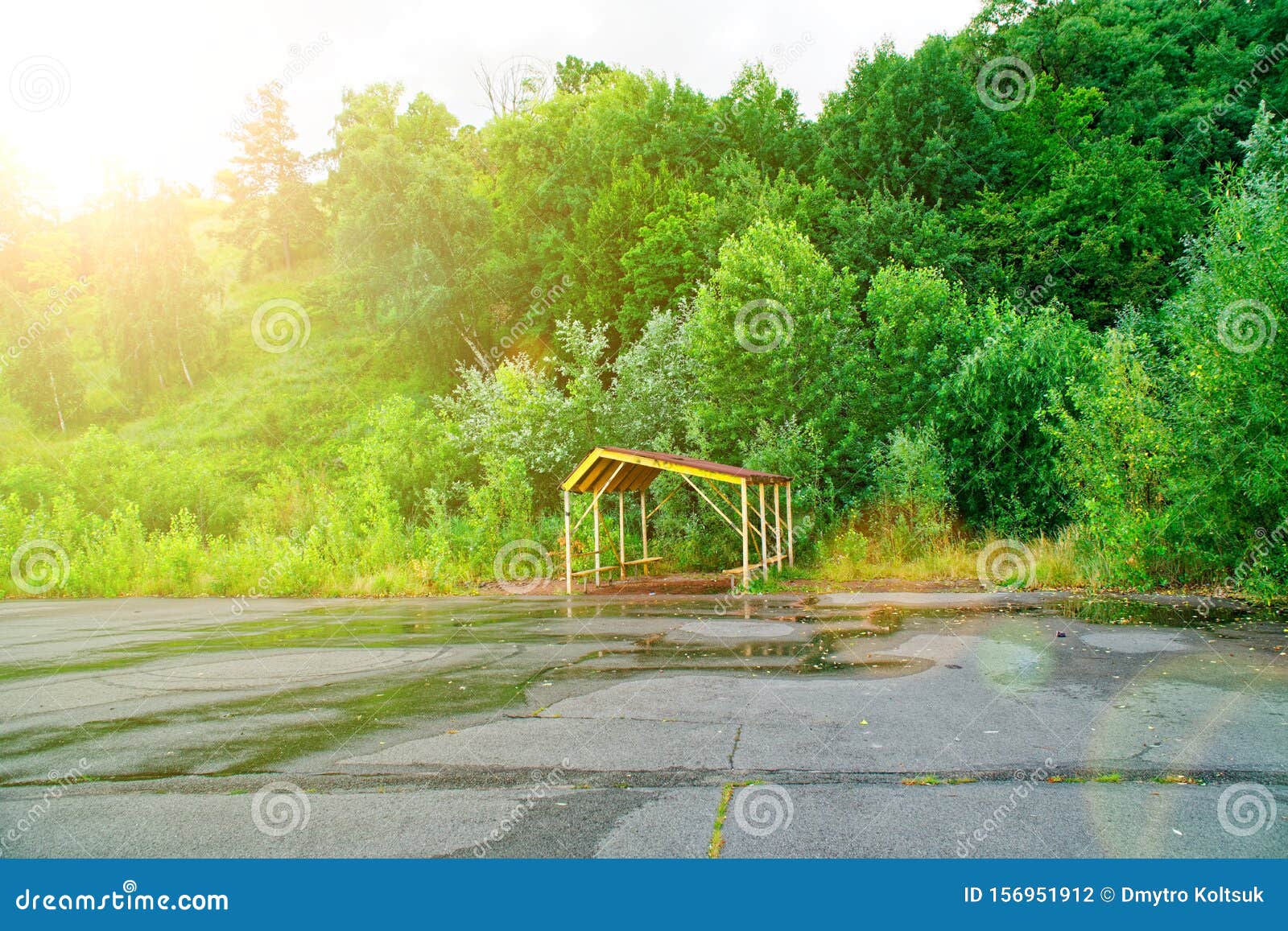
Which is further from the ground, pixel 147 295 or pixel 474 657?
pixel 147 295

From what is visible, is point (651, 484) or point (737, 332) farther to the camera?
point (737, 332)

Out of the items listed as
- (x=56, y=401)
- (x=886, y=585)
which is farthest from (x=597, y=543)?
(x=56, y=401)

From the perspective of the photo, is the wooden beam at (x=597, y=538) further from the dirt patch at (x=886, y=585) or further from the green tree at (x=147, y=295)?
the green tree at (x=147, y=295)

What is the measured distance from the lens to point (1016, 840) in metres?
4.37

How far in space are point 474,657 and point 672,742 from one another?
443 centimetres

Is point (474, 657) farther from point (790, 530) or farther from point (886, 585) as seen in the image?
point (790, 530)

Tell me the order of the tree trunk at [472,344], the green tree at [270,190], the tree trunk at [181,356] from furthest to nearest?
the green tree at [270,190] < the tree trunk at [181,356] < the tree trunk at [472,344]

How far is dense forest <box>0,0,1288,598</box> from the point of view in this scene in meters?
15.2

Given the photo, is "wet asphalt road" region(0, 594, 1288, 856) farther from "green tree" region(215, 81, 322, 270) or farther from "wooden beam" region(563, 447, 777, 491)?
"green tree" region(215, 81, 322, 270)

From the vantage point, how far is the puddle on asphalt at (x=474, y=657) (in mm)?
6824

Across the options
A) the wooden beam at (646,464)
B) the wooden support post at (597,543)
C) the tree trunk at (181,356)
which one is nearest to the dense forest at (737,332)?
the tree trunk at (181,356)

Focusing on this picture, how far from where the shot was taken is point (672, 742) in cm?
629

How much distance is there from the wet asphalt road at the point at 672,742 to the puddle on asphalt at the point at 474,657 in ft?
0.19

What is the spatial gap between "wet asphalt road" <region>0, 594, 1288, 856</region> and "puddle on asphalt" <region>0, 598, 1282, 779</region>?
0.06 metres
